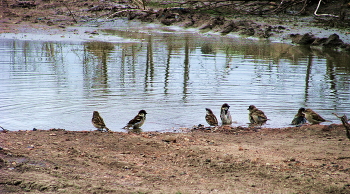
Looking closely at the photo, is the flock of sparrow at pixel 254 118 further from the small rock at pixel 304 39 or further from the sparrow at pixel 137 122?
the small rock at pixel 304 39

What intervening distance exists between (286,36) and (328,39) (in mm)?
2747

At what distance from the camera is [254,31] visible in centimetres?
2817

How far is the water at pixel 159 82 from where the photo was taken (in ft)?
35.9

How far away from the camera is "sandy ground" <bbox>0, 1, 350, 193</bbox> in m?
5.75

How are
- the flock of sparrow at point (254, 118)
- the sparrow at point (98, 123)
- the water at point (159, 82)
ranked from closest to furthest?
the sparrow at point (98, 123) < the flock of sparrow at point (254, 118) < the water at point (159, 82)

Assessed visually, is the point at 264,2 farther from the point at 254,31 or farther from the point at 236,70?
the point at 236,70

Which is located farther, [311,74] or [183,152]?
[311,74]

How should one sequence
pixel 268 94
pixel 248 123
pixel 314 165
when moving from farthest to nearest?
pixel 268 94
pixel 248 123
pixel 314 165

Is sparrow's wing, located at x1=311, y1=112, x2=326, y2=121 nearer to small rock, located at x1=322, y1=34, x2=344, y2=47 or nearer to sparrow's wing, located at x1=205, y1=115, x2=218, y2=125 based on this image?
sparrow's wing, located at x1=205, y1=115, x2=218, y2=125

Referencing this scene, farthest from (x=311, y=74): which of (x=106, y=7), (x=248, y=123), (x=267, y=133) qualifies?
(x=106, y=7)

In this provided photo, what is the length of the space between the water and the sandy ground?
1.80 meters

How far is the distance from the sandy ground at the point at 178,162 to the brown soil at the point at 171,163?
0.04 ft

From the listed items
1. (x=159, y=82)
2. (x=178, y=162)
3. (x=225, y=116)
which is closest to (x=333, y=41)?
(x=159, y=82)

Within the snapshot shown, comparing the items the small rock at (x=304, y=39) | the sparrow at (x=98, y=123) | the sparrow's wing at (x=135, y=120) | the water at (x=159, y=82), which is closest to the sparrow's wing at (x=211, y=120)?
the water at (x=159, y=82)
